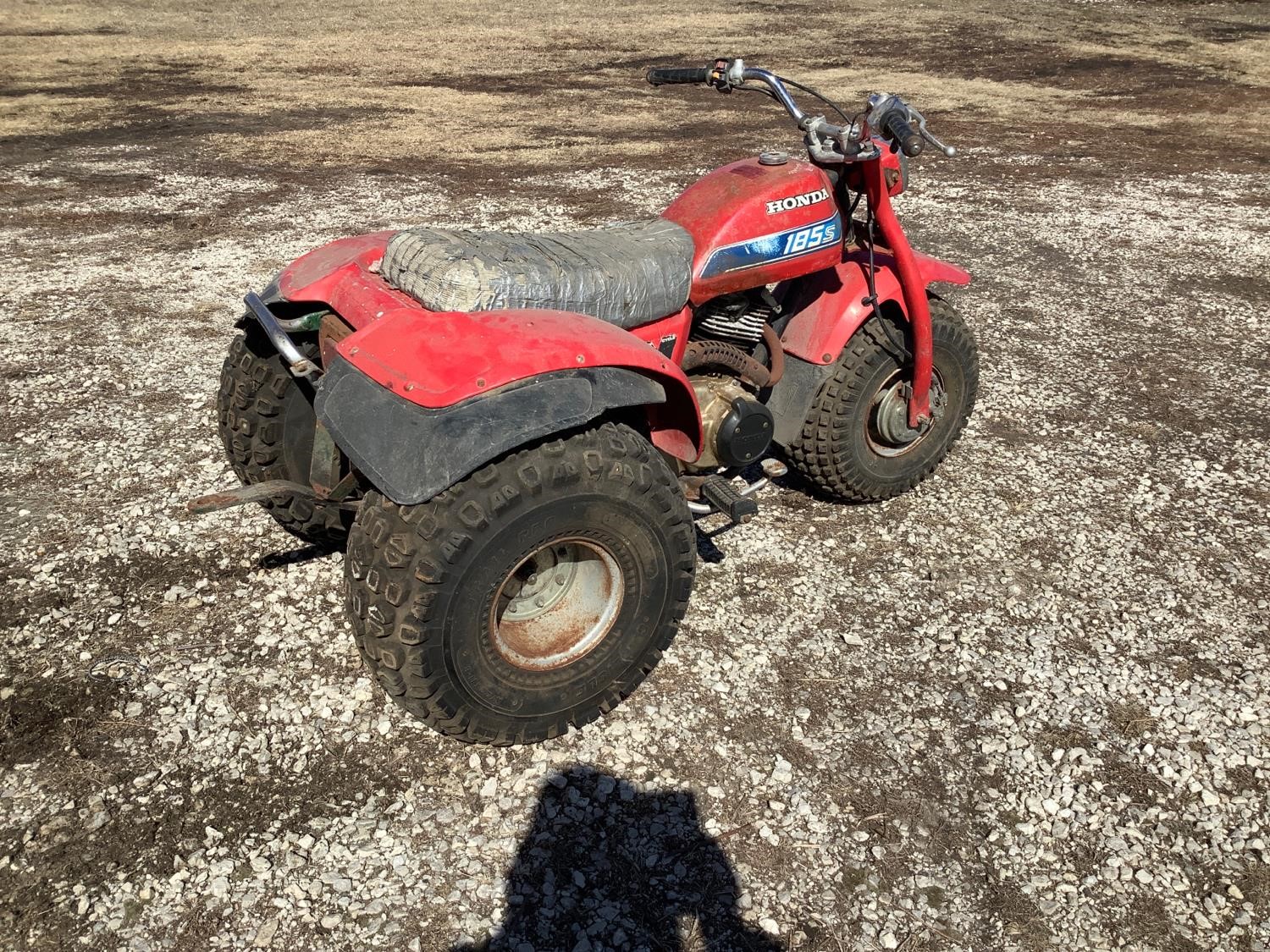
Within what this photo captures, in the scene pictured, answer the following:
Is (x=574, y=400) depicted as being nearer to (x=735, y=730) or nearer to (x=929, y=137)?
(x=735, y=730)

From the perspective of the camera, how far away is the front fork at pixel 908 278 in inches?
146

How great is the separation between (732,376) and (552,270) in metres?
1.03

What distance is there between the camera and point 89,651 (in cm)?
339

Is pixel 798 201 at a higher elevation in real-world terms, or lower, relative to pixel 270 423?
higher

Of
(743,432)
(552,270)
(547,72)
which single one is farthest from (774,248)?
(547,72)

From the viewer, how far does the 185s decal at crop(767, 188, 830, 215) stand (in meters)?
3.50

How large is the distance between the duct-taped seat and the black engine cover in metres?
0.46

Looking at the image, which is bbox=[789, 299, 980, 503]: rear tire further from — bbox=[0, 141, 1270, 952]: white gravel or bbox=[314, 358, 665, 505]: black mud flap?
bbox=[314, 358, 665, 505]: black mud flap

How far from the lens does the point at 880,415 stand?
13.4ft

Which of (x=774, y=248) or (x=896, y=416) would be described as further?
(x=896, y=416)

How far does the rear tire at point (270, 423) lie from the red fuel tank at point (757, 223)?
1.48 metres

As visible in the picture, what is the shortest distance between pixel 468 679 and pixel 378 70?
14035 mm

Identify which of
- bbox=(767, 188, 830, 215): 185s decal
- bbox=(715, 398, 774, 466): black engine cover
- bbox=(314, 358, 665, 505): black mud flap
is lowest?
bbox=(715, 398, 774, 466): black engine cover

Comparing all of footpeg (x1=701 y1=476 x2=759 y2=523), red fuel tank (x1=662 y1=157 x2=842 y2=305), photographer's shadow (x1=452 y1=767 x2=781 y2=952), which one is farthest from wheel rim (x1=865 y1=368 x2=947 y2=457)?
photographer's shadow (x1=452 y1=767 x2=781 y2=952)
